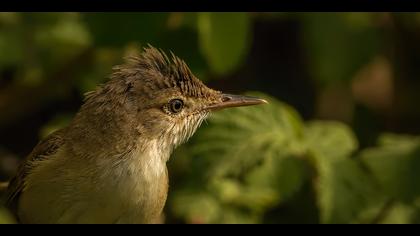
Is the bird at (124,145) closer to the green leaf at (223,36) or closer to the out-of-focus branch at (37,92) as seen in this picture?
the green leaf at (223,36)

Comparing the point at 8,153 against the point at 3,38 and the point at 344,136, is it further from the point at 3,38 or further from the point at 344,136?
the point at 344,136

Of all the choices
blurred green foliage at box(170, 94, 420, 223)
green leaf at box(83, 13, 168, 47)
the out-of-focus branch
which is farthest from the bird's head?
the out-of-focus branch

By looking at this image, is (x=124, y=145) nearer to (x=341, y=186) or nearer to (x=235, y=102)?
(x=235, y=102)

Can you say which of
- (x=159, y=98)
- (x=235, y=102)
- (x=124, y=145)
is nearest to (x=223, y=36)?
(x=235, y=102)

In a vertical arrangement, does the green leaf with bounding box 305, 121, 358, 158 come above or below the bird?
below

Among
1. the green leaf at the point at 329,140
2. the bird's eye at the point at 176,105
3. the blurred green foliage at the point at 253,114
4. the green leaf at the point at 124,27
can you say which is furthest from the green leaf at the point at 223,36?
the bird's eye at the point at 176,105

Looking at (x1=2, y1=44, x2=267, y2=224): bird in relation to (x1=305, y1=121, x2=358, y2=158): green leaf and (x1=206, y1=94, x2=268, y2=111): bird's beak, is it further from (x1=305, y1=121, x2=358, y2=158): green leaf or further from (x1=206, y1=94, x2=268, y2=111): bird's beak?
(x1=305, y1=121, x2=358, y2=158): green leaf
